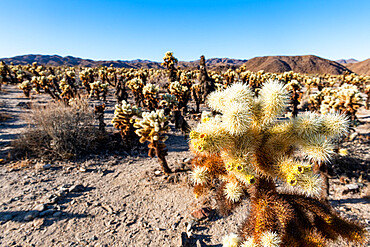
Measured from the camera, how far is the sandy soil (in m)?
3.26

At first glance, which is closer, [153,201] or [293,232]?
[293,232]

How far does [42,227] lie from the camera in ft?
11.1

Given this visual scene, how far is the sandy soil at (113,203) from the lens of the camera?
3258mm

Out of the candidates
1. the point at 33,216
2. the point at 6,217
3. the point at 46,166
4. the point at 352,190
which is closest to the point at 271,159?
the point at 33,216

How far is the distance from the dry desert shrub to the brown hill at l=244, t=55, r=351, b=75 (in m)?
91.8

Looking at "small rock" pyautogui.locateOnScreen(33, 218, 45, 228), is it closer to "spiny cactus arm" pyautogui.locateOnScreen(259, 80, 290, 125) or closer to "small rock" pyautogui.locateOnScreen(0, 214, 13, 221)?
"small rock" pyautogui.locateOnScreen(0, 214, 13, 221)

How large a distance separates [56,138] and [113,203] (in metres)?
3.47

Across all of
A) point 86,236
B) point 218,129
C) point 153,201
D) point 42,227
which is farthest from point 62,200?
point 218,129

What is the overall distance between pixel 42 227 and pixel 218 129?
12.9ft

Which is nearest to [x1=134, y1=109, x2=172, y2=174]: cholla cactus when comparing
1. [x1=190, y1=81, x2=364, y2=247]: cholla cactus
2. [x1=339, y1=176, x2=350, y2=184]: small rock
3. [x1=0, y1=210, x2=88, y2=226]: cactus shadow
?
[x1=0, y1=210, x2=88, y2=226]: cactus shadow

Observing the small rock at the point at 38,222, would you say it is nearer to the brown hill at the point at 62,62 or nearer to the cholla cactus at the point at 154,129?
the cholla cactus at the point at 154,129

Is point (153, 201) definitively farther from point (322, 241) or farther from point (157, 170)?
point (322, 241)

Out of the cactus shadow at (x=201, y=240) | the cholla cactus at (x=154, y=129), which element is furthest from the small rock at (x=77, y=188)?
the cactus shadow at (x=201, y=240)

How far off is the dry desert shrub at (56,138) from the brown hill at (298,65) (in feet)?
301
